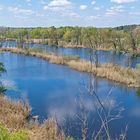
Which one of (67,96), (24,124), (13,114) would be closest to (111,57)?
(67,96)

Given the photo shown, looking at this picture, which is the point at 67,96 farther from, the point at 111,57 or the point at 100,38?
the point at 100,38

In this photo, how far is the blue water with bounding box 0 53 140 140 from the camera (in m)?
18.2

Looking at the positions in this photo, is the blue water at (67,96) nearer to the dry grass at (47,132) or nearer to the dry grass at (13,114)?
the dry grass at (47,132)

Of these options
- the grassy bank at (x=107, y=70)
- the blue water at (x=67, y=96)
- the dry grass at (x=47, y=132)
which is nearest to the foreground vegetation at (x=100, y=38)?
the grassy bank at (x=107, y=70)

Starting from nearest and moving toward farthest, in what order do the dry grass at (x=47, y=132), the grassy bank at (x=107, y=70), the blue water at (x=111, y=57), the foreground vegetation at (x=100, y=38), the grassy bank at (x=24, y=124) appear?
the dry grass at (x=47, y=132), the grassy bank at (x=24, y=124), the grassy bank at (x=107, y=70), the blue water at (x=111, y=57), the foreground vegetation at (x=100, y=38)

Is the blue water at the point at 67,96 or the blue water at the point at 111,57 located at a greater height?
the blue water at the point at 111,57

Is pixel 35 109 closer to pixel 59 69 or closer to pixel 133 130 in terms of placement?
pixel 133 130

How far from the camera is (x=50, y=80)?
32312 mm

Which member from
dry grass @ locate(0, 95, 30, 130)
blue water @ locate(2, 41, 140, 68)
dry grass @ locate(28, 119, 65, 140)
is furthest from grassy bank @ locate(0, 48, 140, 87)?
dry grass @ locate(28, 119, 65, 140)

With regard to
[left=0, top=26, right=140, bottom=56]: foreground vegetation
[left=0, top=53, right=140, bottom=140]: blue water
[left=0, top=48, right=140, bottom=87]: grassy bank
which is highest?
[left=0, top=26, right=140, bottom=56]: foreground vegetation

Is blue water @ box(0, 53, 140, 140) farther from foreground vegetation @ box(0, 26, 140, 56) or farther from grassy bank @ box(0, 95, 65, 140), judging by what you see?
foreground vegetation @ box(0, 26, 140, 56)

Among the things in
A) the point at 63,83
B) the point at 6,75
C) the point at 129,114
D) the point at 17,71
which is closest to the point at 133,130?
the point at 129,114

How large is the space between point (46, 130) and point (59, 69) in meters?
24.6

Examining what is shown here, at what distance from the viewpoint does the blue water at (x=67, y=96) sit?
59.8 ft
